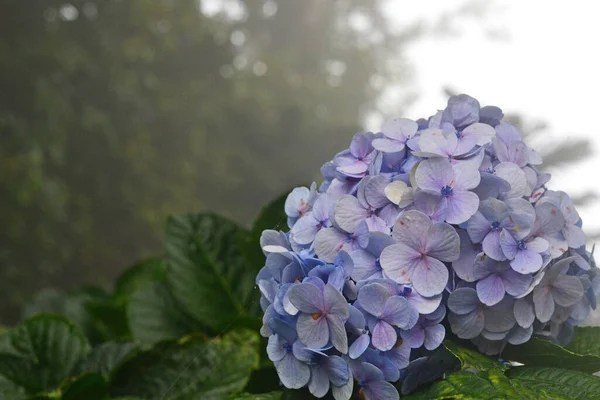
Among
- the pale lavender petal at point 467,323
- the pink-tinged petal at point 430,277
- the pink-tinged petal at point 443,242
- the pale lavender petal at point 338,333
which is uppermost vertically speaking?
the pink-tinged petal at point 443,242

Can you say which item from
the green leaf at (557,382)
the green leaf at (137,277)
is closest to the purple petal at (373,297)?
the green leaf at (557,382)

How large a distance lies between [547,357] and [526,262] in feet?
0.35

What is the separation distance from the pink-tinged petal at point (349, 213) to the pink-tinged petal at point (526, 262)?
0.12m

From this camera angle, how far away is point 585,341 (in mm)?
531

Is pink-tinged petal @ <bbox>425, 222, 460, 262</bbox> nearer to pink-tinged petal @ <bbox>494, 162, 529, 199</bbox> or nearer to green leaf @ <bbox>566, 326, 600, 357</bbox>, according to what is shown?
pink-tinged petal @ <bbox>494, 162, 529, 199</bbox>

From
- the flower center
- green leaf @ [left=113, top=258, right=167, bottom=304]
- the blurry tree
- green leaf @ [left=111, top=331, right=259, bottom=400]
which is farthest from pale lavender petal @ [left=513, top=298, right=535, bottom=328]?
the blurry tree

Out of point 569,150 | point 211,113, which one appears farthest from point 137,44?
point 569,150

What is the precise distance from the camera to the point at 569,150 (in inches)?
26.0

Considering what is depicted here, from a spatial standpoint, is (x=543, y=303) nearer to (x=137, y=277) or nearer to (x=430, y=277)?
(x=430, y=277)

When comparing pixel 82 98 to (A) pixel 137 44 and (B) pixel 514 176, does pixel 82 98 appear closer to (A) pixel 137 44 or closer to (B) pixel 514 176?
(A) pixel 137 44

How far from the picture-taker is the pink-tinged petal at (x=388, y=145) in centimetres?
48

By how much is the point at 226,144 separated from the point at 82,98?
141 cm

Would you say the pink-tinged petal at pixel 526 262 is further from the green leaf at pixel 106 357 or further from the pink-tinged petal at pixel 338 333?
the green leaf at pixel 106 357

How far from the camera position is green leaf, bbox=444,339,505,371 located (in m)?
0.42
